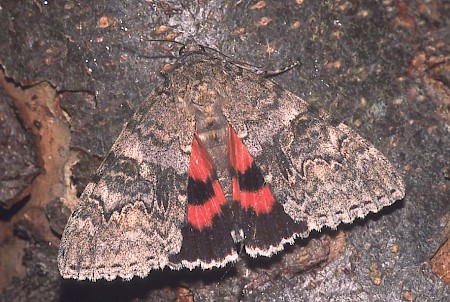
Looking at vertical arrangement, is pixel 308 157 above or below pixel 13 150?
below

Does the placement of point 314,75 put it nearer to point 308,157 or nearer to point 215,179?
point 308,157

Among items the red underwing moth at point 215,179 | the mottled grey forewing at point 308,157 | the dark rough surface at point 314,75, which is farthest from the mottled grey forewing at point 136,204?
the mottled grey forewing at point 308,157

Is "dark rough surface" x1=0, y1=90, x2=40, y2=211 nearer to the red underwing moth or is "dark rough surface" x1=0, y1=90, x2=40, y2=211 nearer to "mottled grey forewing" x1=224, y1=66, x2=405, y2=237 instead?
the red underwing moth

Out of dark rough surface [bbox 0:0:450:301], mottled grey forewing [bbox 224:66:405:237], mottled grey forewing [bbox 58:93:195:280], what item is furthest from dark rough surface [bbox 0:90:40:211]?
mottled grey forewing [bbox 224:66:405:237]

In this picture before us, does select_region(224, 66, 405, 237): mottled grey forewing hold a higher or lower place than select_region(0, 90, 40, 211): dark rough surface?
lower

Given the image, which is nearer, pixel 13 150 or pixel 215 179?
pixel 215 179

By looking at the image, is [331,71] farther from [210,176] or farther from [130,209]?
[130,209]

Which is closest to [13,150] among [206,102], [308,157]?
[206,102]
